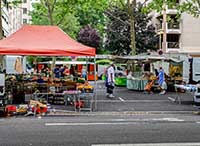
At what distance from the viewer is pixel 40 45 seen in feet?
55.9

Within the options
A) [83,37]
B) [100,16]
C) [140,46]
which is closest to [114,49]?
[140,46]

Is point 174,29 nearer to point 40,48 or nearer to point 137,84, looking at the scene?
point 137,84

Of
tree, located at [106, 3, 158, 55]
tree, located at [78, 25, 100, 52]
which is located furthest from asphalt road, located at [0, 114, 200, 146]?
tree, located at [78, 25, 100, 52]

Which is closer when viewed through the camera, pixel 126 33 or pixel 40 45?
pixel 40 45

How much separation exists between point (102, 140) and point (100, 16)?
211 ft

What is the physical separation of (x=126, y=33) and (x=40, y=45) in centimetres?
3145

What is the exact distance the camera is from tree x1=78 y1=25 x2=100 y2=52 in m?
61.8

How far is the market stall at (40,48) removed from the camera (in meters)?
16.5

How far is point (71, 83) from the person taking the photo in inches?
775

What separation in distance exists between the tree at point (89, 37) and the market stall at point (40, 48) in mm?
41506

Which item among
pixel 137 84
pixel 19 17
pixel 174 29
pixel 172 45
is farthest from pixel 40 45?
pixel 19 17

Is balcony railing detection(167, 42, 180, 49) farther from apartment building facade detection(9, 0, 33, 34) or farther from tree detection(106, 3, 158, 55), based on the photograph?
apartment building facade detection(9, 0, 33, 34)

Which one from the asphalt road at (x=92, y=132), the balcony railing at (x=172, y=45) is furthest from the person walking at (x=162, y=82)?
the balcony railing at (x=172, y=45)

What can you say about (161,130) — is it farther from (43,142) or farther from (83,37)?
(83,37)
